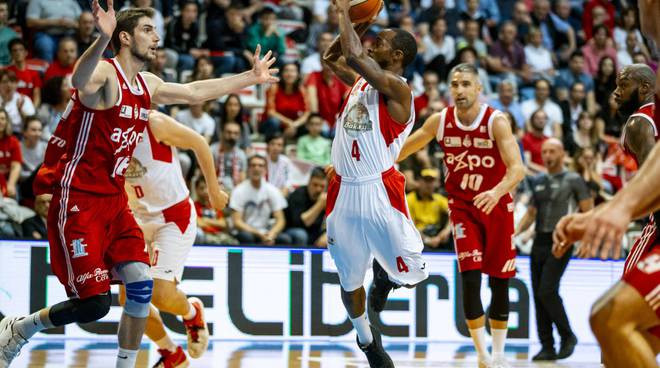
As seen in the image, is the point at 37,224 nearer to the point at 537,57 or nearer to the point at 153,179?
the point at 153,179

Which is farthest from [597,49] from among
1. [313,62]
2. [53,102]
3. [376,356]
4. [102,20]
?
[102,20]

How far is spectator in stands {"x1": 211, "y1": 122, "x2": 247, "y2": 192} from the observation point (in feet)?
39.4

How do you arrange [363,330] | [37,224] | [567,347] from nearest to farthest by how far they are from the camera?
[363,330]
[567,347]
[37,224]

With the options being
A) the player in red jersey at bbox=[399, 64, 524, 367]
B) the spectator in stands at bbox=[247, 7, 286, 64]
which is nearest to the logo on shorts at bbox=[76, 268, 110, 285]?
the player in red jersey at bbox=[399, 64, 524, 367]

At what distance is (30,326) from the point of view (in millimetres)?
6094

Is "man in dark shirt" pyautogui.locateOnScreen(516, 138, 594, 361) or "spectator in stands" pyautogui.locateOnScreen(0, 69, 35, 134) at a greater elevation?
"spectator in stands" pyautogui.locateOnScreen(0, 69, 35, 134)

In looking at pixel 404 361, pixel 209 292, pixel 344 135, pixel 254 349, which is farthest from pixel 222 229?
pixel 344 135

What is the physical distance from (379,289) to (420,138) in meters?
1.31

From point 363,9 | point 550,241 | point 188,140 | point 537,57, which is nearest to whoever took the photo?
point 363,9

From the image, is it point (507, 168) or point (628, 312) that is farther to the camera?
point (507, 168)

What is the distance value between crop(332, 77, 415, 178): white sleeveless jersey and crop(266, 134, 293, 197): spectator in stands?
17.9ft

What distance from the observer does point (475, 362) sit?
29.2 feet

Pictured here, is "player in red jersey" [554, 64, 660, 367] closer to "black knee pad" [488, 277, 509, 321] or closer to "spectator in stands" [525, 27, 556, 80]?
"black knee pad" [488, 277, 509, 321]

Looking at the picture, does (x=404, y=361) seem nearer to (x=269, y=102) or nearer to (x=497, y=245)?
(x=497, y=245)
